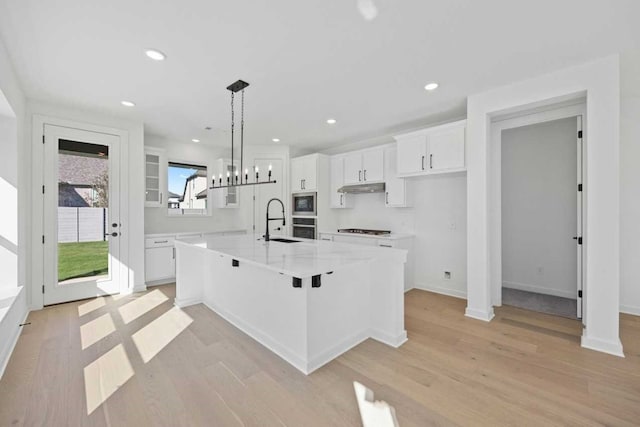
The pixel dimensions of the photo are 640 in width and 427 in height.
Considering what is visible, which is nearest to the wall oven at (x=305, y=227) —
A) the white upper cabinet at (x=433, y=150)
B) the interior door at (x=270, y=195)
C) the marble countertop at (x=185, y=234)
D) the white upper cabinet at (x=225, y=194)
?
the interior door at (x=270, y=195)

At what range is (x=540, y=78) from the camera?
9.02ft

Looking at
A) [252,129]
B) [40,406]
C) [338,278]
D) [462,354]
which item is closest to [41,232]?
[40,406]

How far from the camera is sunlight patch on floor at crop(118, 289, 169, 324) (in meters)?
3.22

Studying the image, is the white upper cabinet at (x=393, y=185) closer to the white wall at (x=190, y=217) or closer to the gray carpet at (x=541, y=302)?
the gray carpet at (x=541, y=302)

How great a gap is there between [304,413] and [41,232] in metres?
3.85

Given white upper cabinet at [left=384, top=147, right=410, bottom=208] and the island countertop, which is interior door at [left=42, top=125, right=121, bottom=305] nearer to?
the island countertop

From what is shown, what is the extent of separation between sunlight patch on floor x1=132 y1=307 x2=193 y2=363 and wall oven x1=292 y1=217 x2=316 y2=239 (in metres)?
2.63

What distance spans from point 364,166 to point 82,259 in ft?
14.2

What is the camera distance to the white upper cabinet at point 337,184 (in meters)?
5.25

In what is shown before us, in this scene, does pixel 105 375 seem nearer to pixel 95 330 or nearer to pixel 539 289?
pixel 95 330

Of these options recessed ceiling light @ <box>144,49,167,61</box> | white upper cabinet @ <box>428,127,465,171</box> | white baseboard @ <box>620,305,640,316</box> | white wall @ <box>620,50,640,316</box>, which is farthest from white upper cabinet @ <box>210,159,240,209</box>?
white baseboard @ <box>620,305,640,316</box>

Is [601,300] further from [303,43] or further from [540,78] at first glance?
[303,43]

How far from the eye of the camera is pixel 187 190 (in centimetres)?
522

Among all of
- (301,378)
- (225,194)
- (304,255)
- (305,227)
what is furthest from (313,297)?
(225,194)
